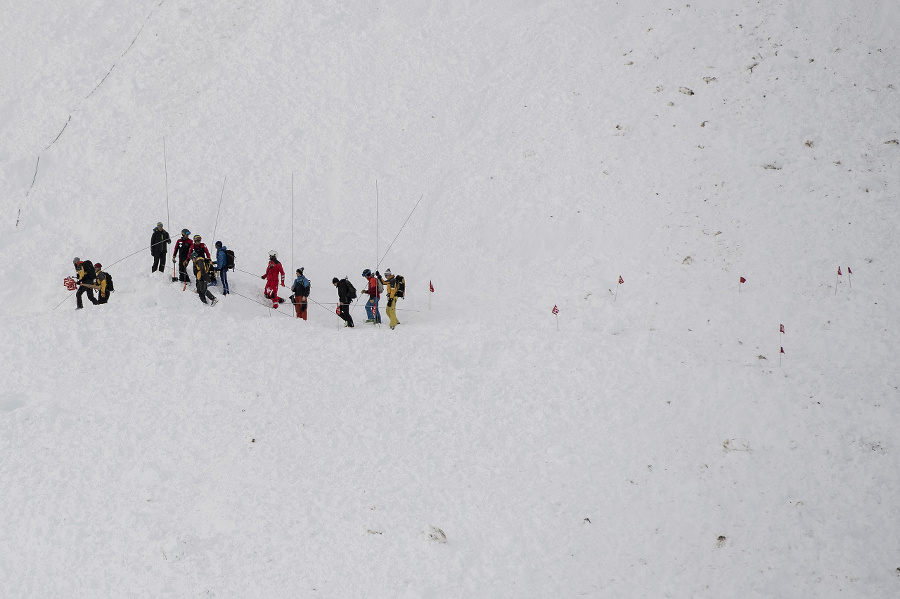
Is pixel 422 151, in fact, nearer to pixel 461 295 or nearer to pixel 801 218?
pixel 461 295

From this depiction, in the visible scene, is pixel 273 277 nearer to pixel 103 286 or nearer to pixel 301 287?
pixel 301 287

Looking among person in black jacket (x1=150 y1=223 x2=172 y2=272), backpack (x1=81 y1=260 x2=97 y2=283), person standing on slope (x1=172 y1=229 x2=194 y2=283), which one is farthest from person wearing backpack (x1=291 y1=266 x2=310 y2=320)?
backpack (x1=81 y1=260 x2=97 y2=283)

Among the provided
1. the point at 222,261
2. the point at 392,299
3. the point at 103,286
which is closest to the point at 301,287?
the point at 222,261

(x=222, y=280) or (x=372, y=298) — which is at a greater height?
(x=222, y=280)

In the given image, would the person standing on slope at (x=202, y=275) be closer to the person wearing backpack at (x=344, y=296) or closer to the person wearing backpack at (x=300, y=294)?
the person wearing backpack at (x=300, y=294)

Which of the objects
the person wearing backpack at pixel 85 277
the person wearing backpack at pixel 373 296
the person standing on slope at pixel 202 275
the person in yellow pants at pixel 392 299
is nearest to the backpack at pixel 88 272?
the person wearing backpack at pixel 85 277

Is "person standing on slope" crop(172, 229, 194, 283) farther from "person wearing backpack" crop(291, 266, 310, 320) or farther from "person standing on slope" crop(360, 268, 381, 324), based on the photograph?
"person standing on slope" crop(360, 268, 381, 324)
